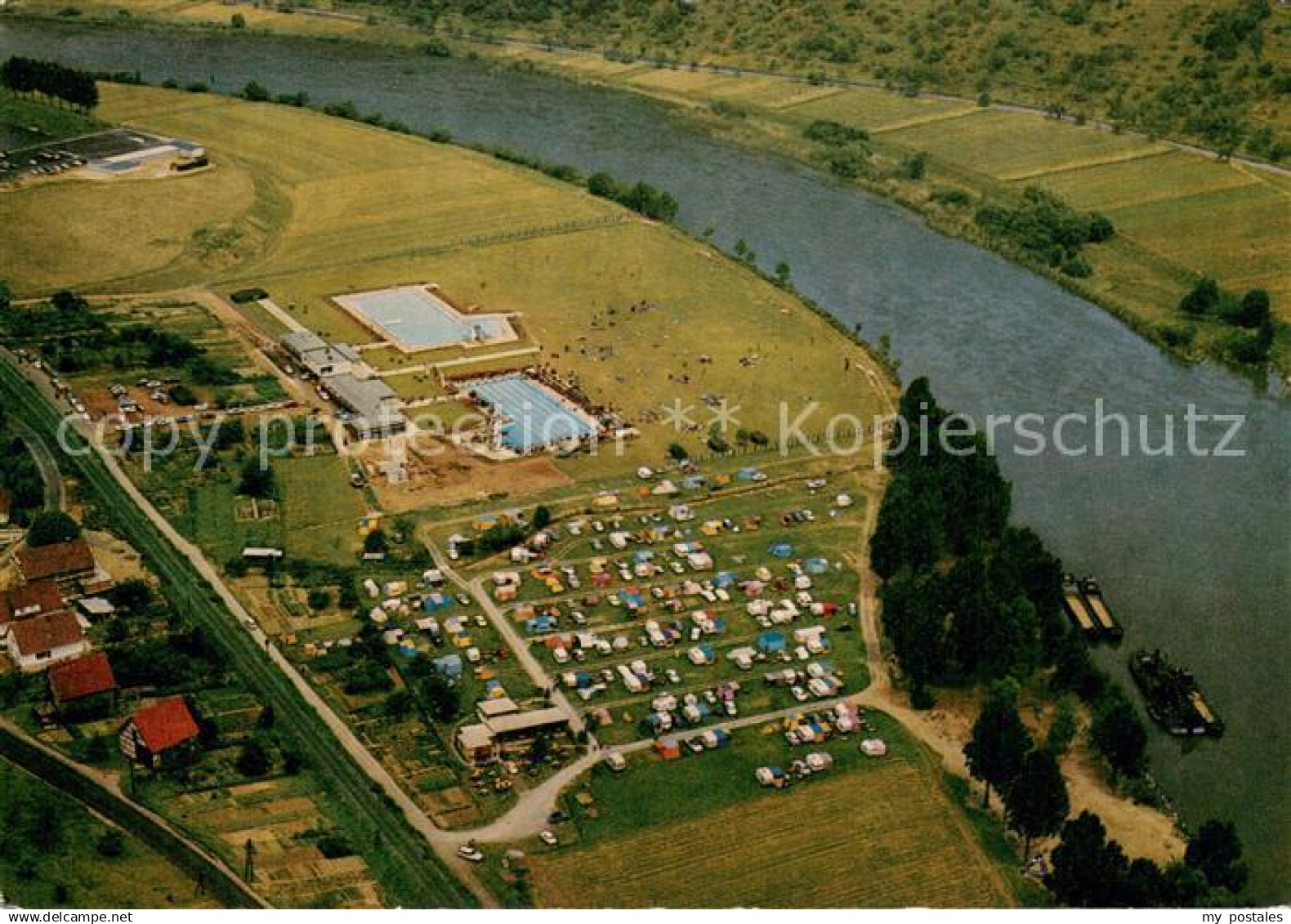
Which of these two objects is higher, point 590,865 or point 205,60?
point 205,60

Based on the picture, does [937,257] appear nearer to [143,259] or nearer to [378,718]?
[143,259]

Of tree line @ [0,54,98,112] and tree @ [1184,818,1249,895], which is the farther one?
tree line @ [0,54,98,112]

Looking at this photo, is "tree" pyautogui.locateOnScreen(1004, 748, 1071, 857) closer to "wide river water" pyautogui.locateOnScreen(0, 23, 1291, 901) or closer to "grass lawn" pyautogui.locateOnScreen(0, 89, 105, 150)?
"wide river water" pyautogui.locateOnScreen(0, 23, 1291, 901)

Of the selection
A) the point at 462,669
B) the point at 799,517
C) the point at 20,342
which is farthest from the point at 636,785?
the point at 20,342

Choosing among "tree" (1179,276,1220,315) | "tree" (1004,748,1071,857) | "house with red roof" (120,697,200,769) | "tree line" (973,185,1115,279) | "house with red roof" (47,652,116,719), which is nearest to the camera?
"tree" (1004,748,1071,857)

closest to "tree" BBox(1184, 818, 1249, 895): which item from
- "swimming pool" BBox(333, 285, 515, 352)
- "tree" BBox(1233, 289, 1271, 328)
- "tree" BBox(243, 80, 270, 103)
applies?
"swimming pool" BBox(333, 285, 515, 352)

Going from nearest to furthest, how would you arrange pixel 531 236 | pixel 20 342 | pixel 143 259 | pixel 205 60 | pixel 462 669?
pixel 462 669 < pixel 20 342 < pixel 143 259 < pixel 531 236 < pixel 205 60
